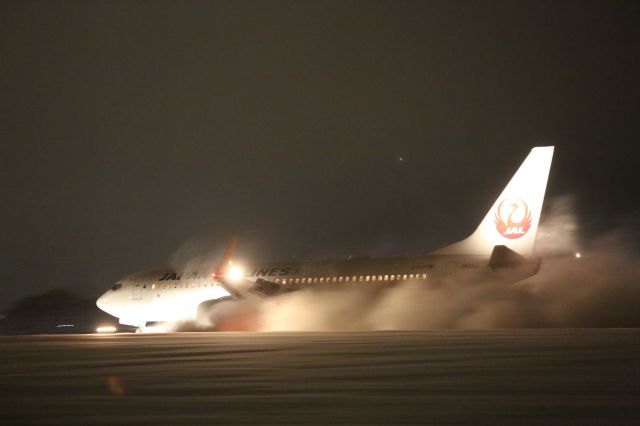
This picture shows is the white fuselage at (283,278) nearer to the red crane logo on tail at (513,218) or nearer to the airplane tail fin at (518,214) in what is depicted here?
the airplane tail fin at (518,214)

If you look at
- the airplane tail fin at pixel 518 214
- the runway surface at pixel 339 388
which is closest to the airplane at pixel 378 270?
the airplane tail fin at pixel 518 214

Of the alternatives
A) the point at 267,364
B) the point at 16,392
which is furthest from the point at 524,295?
the point at 16,392

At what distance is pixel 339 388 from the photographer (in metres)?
8.32

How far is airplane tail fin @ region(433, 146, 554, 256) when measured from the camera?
1384 inches

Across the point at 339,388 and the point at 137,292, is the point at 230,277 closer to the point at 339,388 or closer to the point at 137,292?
the point at 137,292

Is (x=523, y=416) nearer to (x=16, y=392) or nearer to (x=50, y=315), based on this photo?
(x=16, y=392)

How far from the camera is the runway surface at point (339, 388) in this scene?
6582 millimetres

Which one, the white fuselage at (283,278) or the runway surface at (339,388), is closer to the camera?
the runway surface at (339,388)

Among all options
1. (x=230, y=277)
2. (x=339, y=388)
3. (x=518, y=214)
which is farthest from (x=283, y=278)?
(x=339, y=388)

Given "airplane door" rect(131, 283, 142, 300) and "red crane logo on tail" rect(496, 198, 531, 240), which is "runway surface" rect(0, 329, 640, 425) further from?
"airplane door" rect(131, 283, 142, 300)

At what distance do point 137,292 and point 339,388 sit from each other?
4033 centimetres

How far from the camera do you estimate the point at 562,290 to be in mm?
33406

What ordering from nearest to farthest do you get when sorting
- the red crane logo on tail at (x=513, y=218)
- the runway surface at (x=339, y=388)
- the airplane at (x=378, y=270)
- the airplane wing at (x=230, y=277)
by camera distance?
the runway surface at (x=339, y=388) < the airplane at (x=378, y=270) < the red crane logo on tail at (x=513, y=218) < the airplane wing at (x=230, y=277)

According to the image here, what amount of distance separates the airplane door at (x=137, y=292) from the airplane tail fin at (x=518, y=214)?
1862cm
